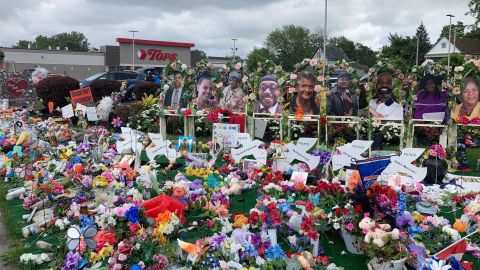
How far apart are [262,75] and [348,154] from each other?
3790 millimetres

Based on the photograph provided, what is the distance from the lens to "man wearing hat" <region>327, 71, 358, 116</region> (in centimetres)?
935

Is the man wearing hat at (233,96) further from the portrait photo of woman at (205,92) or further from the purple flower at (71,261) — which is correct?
the purple flower at (71,261)

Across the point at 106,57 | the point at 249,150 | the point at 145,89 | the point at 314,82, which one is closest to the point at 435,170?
the point at 249,150

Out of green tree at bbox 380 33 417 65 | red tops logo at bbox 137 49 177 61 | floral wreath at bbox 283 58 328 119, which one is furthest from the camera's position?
green tree at bbox 380 33 417 65

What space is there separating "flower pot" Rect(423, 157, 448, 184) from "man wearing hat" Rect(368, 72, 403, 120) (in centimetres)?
212

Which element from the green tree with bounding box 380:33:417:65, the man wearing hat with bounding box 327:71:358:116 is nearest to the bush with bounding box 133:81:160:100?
the man wearing hat with bounding box 327:71:358:116

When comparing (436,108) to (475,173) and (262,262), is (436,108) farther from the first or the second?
(262,262)

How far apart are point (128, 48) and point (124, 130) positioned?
34.0m

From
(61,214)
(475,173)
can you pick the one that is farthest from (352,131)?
(61,214)

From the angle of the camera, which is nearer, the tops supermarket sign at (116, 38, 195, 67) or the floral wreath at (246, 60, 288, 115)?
the floral wreath at (246, 60, 288, 115)

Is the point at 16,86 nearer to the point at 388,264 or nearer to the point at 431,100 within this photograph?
the point at 431,100

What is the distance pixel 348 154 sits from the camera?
656 centimetres

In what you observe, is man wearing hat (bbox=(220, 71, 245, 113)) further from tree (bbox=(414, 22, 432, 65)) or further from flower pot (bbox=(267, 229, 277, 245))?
tree (bbox=(414, 22, 432, 65))

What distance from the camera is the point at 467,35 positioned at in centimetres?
5806
